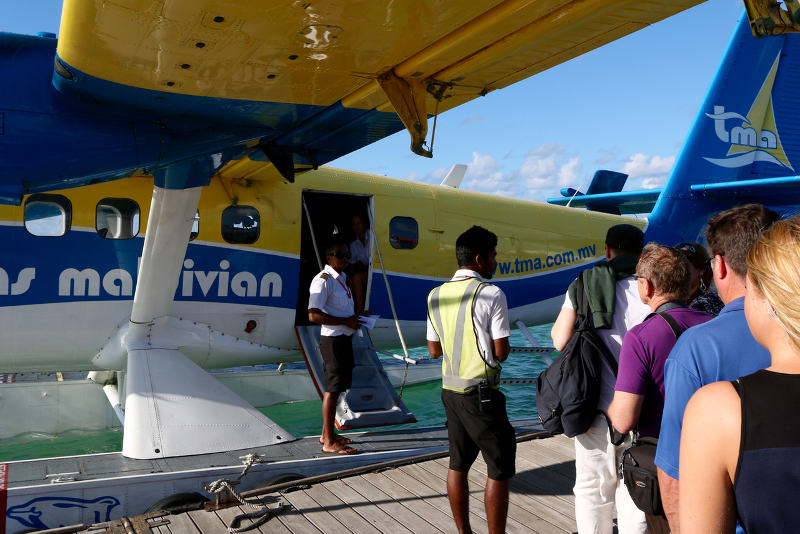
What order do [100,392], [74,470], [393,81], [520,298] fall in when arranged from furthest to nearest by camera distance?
[520,298] < [100,392] < [74,470] < [393,81]

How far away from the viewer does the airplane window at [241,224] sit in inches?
255

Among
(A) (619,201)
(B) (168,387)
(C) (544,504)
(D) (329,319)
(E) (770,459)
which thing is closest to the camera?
(E) (770,459)

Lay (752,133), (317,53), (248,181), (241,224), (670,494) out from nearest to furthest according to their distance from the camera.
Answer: (670,494), (317,53), (241,224), (248,181), (752,133)

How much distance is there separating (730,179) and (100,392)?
938 centimetres

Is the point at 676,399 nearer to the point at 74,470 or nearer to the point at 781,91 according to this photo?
the point at 74,470

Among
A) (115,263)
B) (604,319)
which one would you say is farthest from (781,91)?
(115,263)

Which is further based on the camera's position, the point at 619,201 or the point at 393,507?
the point at 619,201

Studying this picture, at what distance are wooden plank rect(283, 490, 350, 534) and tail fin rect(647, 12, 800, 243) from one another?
265 inches

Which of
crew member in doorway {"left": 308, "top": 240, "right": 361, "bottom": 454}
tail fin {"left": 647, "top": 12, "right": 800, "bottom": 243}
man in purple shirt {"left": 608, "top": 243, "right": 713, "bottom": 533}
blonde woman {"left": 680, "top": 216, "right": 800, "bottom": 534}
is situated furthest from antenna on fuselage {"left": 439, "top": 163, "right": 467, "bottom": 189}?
blonde woman {"left": 680, "top": 216, "right": 800, "bottom": 534}

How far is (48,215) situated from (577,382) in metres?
5.16

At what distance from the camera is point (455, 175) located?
31.7 feet

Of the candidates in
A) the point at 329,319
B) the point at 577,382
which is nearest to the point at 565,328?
the point at 577,382

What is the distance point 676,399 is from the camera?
60.1 inches

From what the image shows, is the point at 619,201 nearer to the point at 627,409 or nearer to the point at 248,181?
the point at 248,181
